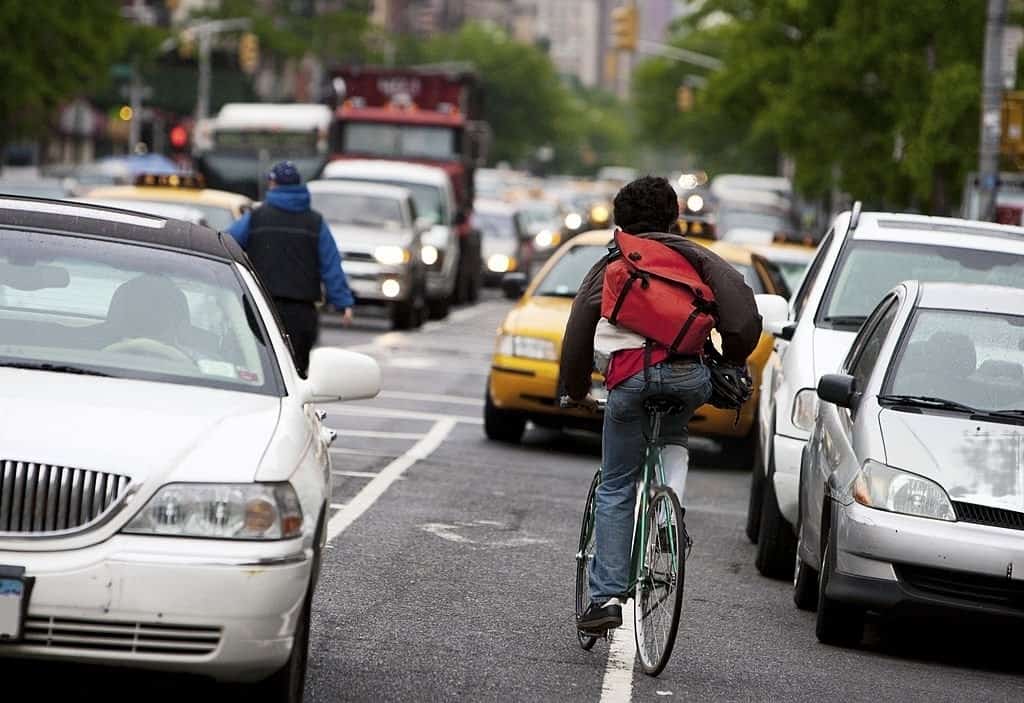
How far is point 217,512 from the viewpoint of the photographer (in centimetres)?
631

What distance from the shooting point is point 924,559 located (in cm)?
878

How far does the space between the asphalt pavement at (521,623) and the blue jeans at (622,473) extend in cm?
35

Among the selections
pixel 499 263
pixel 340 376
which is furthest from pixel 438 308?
pixel 340 376

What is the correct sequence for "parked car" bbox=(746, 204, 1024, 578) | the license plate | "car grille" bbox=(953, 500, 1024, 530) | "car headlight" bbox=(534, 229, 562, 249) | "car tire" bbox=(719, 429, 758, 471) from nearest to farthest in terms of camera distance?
the license plate → "car grille" bbox=(953, 500, 1024, 530) → "parked car" bbox=(746, 204, 1024, 578) → "car tire" bbox=(719, 429, 758, 471) → "car headlight" bbox=(534, 229, 562, 249)

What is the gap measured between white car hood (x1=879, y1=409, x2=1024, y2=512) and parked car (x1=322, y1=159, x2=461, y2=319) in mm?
24664

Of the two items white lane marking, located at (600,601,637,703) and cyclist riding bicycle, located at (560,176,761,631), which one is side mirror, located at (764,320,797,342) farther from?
cyclist riding bicycle, located at (560,176,761,631)

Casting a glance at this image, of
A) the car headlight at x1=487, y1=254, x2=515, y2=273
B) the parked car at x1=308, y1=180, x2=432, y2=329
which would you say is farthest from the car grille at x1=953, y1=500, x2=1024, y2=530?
the car headlight at x1=487, y1=254, x2=515, y2=273

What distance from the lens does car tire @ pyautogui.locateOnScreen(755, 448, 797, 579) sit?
36.7 feet

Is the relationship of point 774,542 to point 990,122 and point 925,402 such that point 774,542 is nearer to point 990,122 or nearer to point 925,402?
point 925,402

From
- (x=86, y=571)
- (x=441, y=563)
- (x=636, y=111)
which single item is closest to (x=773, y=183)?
(x=636, y=111)

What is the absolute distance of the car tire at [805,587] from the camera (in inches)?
402

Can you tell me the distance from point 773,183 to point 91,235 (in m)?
64.4

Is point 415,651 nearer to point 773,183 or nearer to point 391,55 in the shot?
point 773,183

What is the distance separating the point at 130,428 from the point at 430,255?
27.4 metres
